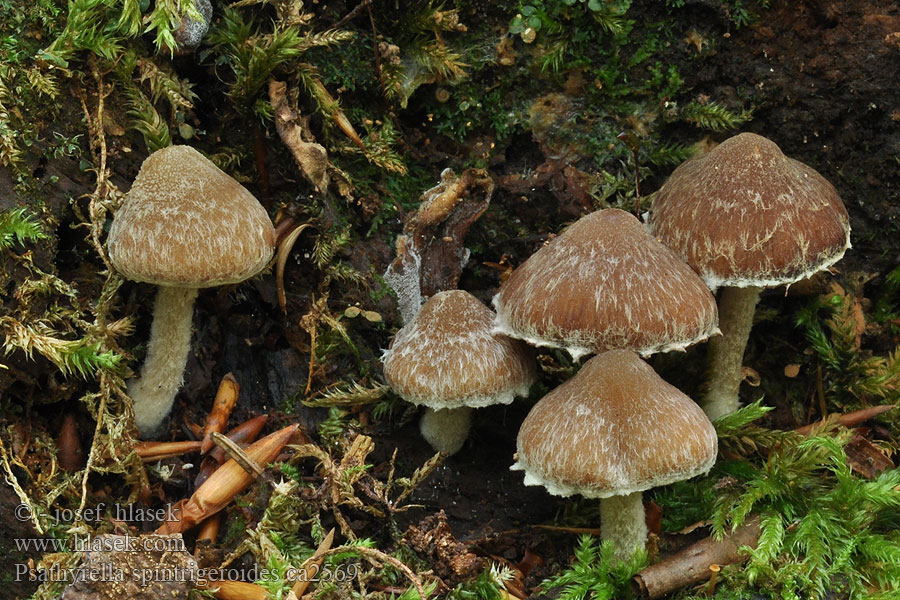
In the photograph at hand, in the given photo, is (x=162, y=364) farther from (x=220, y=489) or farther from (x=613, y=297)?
(x=613, y=297)

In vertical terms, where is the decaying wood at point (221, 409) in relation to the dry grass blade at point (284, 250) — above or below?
below

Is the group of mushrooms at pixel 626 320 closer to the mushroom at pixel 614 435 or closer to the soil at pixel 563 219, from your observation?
the mushroom at pixel 614 435

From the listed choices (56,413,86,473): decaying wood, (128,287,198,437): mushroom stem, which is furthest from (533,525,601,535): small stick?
(56,413,86,473): decaying wood

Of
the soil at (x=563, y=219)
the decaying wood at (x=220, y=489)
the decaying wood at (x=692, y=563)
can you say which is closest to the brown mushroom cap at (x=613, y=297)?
the soil at (x=563, y=219)

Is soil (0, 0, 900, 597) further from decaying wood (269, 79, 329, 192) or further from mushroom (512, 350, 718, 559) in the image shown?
mushroom (512, 350, 718, 559)

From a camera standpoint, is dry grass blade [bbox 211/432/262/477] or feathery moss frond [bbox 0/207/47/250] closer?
feathery moss frond [bbox 0/207/47/250]

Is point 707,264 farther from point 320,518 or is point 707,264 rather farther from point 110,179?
point 110,179
